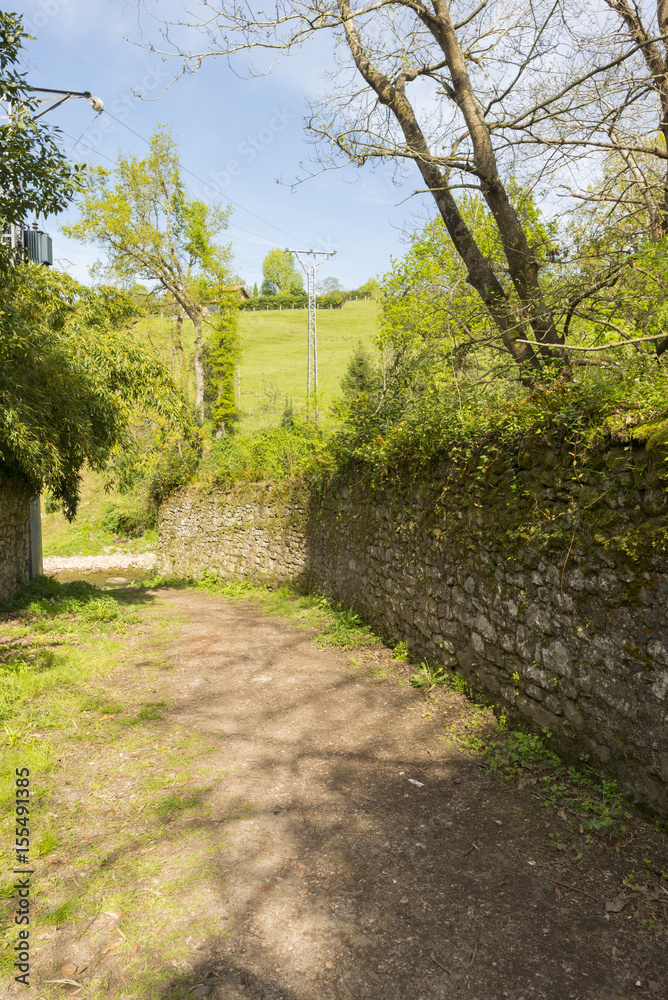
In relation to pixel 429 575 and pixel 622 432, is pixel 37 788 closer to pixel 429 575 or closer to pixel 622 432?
pixel 429 575

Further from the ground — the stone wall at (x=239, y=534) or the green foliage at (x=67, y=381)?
the green foliage at (x=67, y=381)

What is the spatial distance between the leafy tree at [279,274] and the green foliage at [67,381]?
71.4 metres

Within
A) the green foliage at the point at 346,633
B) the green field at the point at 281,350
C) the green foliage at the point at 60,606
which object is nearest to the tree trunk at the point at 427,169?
the green foliage at the point at 346,633

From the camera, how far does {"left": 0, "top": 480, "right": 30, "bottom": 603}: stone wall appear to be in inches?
360

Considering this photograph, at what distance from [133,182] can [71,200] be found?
63.3ft

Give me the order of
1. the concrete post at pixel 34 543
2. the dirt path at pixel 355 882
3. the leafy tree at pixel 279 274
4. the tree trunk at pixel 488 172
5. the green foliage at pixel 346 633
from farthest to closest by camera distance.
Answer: the leafy tree at pixel 279 274 < the concrete post at pixel 34 543 < the green foliage at pixel 346 633 < the tree trunk at pixel 488 172 < the dirt path at pixel 355 882

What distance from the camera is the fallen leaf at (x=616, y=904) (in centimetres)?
259

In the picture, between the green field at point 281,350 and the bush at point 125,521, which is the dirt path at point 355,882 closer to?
the green field at point 281,350

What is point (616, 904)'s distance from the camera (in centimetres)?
261

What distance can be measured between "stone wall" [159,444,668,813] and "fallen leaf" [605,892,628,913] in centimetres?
55

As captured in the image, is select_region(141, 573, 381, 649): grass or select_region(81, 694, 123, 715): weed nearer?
select_region(81, 694, 123, 715): weed

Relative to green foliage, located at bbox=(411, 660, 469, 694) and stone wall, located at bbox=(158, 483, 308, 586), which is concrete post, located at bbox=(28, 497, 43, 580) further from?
green foliage, located at bbox=(411, 660, 469, 694)

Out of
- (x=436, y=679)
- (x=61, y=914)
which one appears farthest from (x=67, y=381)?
(x=61, y=914)

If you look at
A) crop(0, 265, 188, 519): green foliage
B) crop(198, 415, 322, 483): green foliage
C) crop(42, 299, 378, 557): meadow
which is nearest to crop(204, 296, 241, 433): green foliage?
crop(42, 299, 378, 557): meadow
